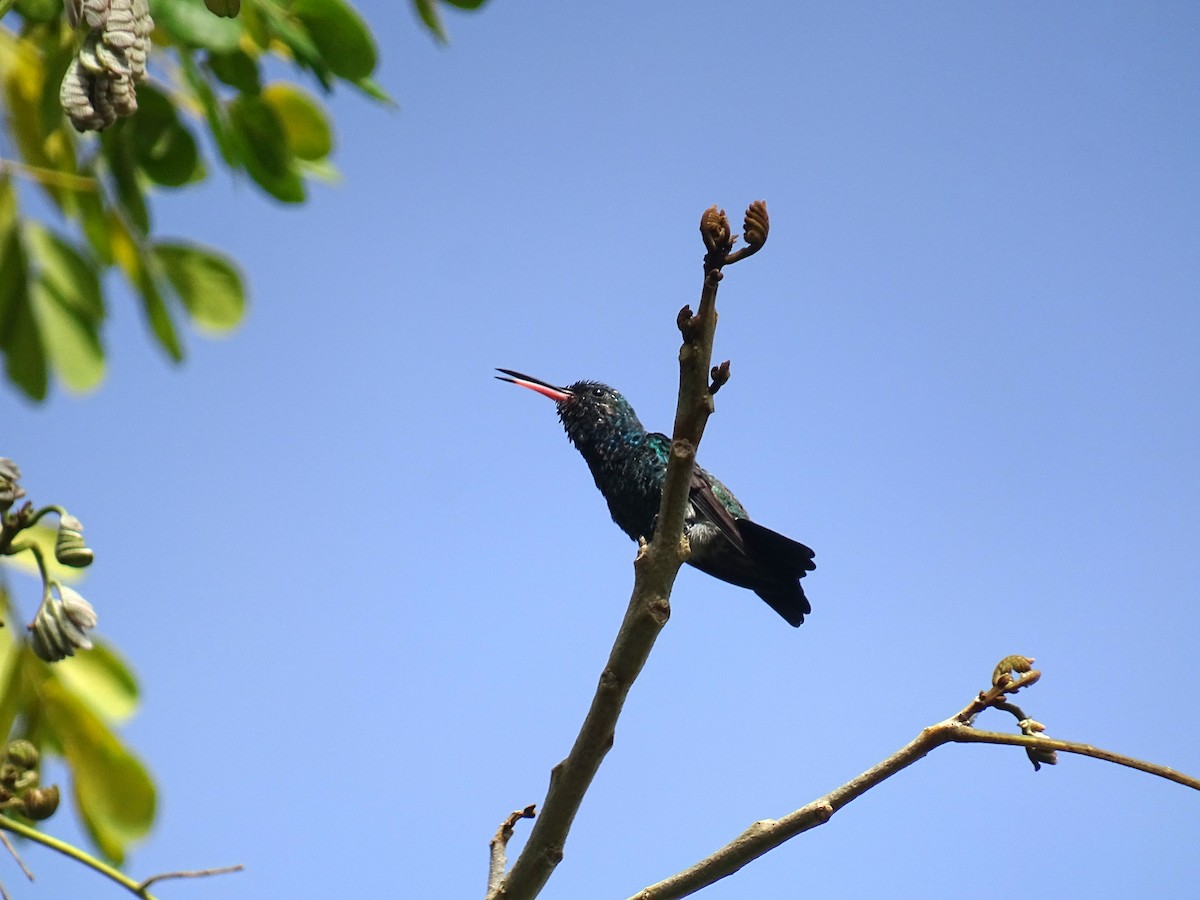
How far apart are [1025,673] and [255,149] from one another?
1.94 metres

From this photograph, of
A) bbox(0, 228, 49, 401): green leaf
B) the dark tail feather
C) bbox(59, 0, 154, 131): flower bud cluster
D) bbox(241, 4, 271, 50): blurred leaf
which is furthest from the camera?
the dark tail feather

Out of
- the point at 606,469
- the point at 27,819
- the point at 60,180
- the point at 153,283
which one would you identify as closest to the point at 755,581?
the point at 606,469

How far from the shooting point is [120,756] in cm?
212

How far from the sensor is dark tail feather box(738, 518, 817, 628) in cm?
468

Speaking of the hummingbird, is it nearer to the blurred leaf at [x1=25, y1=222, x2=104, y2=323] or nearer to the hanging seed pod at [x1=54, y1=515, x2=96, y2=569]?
the blurred leaf at [x1=25, y1=222, x2=104, y2=323]

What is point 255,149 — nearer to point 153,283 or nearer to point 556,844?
point 153,283

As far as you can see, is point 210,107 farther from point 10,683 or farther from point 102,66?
point 10,683

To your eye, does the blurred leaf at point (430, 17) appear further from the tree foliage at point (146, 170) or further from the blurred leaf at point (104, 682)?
the blurred leaf at point (104, 682)

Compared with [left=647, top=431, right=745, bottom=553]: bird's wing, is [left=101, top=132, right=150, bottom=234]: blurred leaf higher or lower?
lower

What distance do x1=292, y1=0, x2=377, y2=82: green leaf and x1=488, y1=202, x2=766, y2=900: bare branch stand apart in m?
0.91

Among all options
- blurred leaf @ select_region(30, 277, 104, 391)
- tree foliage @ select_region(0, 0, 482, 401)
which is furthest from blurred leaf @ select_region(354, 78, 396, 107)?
blurred leaf @ select_region(30, 277, 104, 391)

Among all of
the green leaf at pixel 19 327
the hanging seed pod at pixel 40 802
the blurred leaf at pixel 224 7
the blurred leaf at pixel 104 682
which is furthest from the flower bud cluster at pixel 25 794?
the green leaf at pixel 19 327

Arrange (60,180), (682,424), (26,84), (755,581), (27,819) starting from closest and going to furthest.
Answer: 1. (27,819)
2. (682,424)
3. (60,180)
4. (26,84)
5. (755,581)

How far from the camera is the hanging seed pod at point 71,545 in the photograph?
154 centimetres
